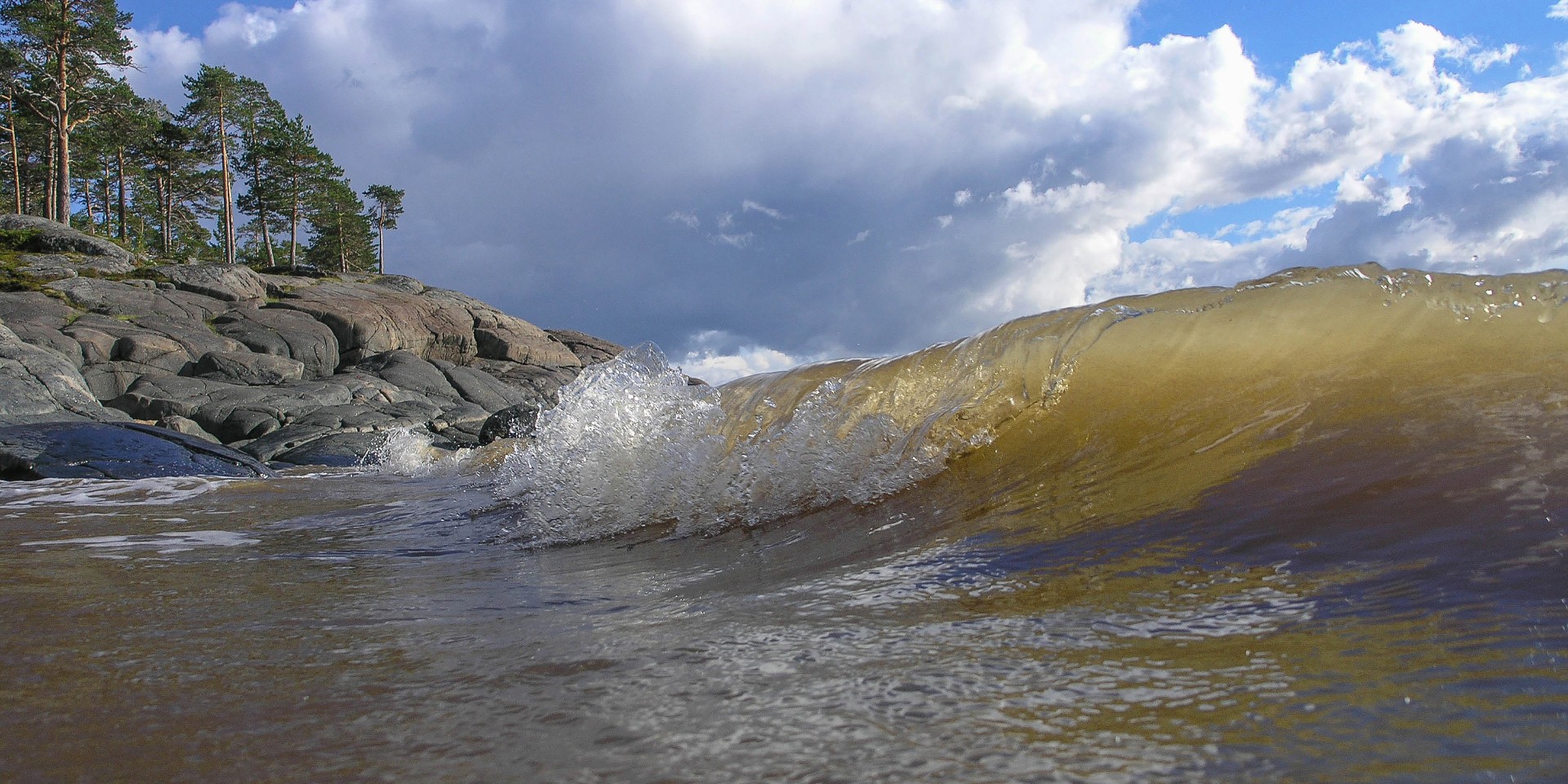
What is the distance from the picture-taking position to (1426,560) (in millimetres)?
1777

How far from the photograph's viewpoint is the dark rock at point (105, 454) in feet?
28.8

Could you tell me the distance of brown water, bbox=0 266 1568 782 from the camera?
105cm

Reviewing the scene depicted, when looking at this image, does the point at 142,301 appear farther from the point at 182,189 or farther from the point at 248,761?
the point at 248,761

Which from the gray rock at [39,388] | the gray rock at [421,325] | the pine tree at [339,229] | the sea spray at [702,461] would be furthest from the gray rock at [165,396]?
the pine tree at [339,229]

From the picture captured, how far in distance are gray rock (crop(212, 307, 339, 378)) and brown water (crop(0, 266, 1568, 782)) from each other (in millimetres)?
21983

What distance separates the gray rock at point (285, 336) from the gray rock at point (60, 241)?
15.0 feet

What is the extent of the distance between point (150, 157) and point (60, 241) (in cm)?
1361

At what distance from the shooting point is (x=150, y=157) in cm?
3766

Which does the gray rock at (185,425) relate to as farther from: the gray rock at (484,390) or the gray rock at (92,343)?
the gray rock at (484,390)

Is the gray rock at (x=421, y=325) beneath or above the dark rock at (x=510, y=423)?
above

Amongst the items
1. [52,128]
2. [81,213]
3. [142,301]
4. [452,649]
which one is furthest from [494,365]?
[81,213]

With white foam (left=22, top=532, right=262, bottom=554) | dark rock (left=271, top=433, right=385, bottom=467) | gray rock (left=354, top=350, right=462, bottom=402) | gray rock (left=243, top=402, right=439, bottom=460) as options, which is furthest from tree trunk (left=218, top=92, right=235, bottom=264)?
white foam (left=22, top=532, right=262, bottom=554)

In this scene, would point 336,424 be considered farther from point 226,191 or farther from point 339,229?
point 339,229

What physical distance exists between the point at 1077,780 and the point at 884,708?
0.31 metres
